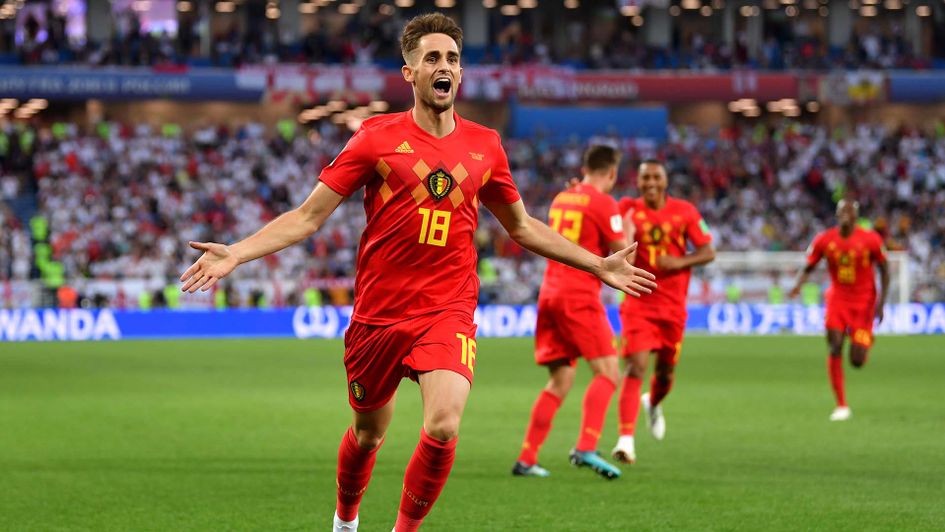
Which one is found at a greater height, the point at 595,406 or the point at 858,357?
the point at 595,406

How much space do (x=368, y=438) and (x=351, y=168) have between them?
1.26 meters

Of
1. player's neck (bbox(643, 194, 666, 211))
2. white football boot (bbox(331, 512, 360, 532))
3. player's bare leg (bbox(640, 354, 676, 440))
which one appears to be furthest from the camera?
player's bare leg (bbox(640, 354, 676, 440))

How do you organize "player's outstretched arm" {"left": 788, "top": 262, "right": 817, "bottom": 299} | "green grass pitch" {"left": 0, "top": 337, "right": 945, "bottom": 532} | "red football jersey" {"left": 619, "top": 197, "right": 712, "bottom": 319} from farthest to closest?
1. "player's outstretched arm" {"left": 788, "top": 262, "right": 817, "bottom": 299}
2. "red football jersey" {"left": 619, "top": 197, "right": 712, "bottom": 319}
3. "green grass pitch" {"left": 0, "top": 337, "right": 945, "bottom": 532}

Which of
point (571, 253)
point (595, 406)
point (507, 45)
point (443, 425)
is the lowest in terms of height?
point (595, 406)

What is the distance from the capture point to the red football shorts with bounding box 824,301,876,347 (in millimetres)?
14820

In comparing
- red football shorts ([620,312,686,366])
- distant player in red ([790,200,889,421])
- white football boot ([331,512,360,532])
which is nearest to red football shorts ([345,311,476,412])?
white football boot ([331,512,360,532])

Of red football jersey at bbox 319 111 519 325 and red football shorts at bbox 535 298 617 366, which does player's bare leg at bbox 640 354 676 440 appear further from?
red football jersey at bbox 319 111 519 325

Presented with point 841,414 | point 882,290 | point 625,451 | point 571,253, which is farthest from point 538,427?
point 882,290

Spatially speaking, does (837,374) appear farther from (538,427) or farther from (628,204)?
(538,427)

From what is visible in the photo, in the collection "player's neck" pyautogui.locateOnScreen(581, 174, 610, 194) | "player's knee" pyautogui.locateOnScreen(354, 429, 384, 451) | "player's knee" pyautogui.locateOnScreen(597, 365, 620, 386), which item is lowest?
"player's knee" pyautogui.locateOnScreen(597, 365, 620, 386)

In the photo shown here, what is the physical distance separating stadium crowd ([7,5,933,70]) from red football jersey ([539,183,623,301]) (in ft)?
121

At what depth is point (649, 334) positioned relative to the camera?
11.0 metres

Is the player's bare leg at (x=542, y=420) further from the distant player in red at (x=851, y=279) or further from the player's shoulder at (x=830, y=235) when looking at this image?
the player's shoulder at (x=830, y=235)

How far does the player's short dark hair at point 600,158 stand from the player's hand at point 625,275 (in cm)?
390
